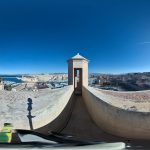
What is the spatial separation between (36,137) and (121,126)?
178cm

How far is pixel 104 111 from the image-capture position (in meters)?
3.33

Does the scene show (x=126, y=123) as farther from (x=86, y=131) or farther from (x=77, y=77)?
(x=77, y=77)

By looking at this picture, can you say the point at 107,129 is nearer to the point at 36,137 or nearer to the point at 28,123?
the point at 28,123

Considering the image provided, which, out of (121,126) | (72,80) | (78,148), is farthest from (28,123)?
(72,80)

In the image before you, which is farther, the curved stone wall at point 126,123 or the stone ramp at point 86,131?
the curved stone wall at point 126,123

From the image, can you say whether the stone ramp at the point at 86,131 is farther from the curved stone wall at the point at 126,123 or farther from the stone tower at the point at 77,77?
the stone tower at the point at 77,77

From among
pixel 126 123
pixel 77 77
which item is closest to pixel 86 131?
pixel 126 123

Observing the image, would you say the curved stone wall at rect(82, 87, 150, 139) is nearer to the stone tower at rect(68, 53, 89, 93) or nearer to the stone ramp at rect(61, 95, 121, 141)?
the stone ramp at rect(61, 95, 121, 141)

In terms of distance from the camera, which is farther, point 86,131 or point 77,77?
point 77,77

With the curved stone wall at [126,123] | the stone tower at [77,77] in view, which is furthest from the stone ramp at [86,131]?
the stone tower at [77,77]

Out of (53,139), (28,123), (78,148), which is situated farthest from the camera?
(28,123)

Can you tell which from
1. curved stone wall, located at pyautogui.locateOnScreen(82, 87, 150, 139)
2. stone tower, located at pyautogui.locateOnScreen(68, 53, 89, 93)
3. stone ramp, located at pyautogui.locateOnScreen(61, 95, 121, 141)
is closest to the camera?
stone ramp, located at pyautogui.locateOnScreen(61, 95, 121, 141)

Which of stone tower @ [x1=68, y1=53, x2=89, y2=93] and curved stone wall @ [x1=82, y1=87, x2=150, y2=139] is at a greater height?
stone tower @ [x1=68, y1=53, x2=89, y2=93]

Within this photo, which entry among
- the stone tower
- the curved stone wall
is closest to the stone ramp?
the curved stone wall
